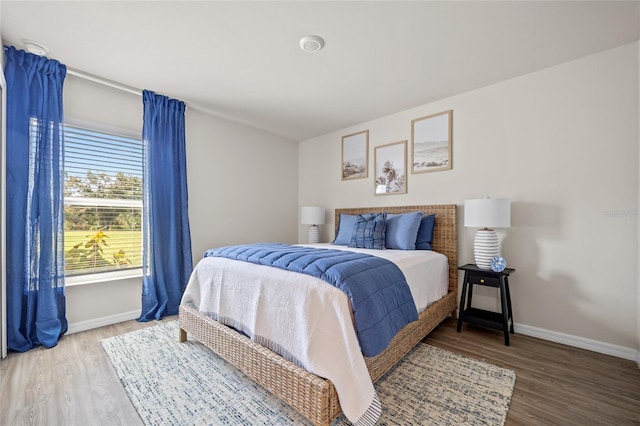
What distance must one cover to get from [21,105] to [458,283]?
174 inches

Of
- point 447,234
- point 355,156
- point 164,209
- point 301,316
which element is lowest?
point 301,316

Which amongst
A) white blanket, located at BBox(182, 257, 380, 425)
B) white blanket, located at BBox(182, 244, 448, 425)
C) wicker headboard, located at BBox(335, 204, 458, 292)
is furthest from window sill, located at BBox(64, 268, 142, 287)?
wicker headboard, located at BBox(335, 204, 458, 292)

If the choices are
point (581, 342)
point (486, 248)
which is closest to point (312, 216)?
point (486, 248)

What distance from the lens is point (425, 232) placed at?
10.1 ft

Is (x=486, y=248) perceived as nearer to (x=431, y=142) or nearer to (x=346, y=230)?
(x=431, y=142)

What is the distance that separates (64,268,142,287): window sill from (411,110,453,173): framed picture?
Answer: 136 inches

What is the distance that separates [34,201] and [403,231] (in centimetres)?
339

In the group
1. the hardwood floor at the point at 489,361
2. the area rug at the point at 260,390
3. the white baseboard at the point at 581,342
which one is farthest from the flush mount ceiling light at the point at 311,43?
the white baseboard at the point at 581,342

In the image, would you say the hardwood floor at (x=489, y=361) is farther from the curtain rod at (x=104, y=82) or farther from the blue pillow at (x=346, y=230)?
the curtain rod at (x=104, y=82)

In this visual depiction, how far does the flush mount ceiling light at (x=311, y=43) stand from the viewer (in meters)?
2.10

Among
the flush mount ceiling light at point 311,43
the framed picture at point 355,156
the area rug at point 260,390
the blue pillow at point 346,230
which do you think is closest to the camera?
the area rug at point 260,390

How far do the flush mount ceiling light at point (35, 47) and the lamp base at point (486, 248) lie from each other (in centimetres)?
413

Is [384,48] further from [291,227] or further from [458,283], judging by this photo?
[291,227]

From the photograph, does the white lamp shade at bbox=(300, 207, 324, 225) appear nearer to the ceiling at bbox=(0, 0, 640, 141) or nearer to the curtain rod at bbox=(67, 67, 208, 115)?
the ceiling at bbox=(0, 0, 640, 141)
